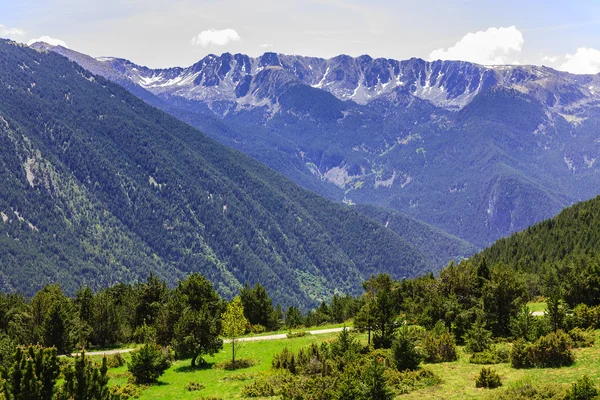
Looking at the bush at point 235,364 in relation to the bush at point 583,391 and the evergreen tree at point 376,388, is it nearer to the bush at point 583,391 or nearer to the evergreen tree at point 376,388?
the evergreen tree at point 376,388

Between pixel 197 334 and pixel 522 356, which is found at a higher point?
pixel 197 334

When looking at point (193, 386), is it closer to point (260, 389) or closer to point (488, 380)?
point (260, 389)

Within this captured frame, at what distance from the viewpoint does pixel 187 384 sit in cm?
5209

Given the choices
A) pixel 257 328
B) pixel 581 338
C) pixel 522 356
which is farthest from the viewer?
pixel 257 328

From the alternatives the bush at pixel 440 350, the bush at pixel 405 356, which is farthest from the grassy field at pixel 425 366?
the bush at pixel 405 356

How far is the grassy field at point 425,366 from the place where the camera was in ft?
136

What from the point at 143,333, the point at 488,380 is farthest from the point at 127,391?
the point at 143,333

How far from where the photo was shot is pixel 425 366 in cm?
5056

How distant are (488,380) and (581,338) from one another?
44.1 ft

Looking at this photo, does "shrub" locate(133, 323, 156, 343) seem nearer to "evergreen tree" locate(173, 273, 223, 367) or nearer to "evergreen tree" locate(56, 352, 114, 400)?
"evergreen tree" locate(173, 273, 223, 367)

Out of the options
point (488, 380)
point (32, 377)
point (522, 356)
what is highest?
point (32, 377)

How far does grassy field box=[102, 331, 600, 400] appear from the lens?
41603 millimetres

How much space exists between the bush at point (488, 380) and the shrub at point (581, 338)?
37.0ft

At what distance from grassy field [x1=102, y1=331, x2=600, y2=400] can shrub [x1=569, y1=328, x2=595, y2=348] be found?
82 centimetres
